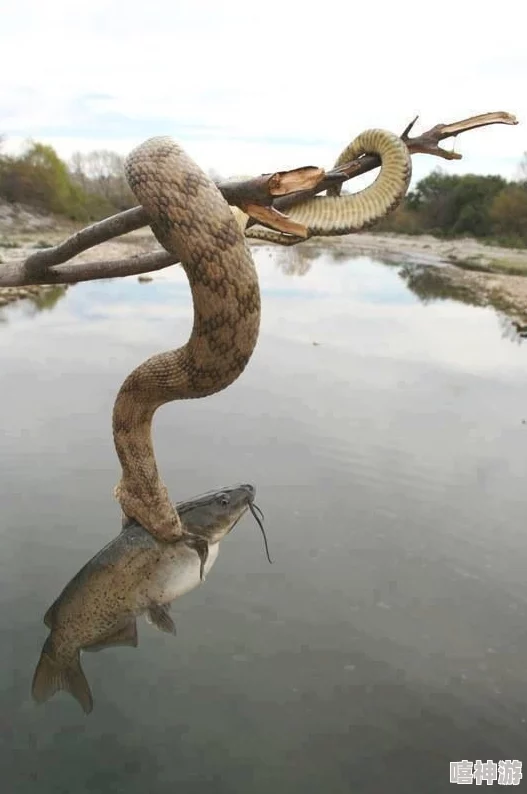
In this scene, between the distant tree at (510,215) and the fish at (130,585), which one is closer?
the fish at (130,585)

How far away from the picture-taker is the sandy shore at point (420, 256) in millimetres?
30419

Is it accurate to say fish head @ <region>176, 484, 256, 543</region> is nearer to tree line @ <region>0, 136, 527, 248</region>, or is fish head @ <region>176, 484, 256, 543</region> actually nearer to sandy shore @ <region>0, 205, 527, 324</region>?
sandy shore @ <region>0, 205, 527, 324</region>

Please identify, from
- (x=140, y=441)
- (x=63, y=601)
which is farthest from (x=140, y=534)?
(x=63, y=601)

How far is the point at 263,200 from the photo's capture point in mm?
1896

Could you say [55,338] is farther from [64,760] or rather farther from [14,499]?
[64,760]

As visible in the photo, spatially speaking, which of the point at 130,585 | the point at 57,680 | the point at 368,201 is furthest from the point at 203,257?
the point at 57,680

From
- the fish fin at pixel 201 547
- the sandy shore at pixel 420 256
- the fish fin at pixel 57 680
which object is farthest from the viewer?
the sandy shore at pixel 420 256

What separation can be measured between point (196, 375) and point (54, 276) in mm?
1151

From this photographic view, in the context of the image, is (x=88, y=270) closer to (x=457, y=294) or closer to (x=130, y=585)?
(x=130, y=585)

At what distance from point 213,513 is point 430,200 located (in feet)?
234

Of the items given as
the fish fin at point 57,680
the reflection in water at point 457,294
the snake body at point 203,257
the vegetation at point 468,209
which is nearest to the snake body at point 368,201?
the snake body at point 203,257

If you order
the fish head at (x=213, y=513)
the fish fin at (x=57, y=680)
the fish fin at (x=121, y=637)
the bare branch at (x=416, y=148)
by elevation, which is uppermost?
the bare branch at (x=416, y=148)

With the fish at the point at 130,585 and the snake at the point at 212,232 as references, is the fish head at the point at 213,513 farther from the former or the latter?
the snake at the point at 212,232

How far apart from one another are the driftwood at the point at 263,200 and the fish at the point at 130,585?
1027 millimetres
